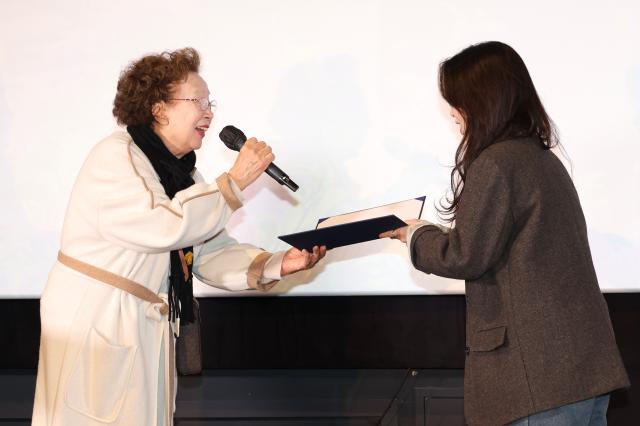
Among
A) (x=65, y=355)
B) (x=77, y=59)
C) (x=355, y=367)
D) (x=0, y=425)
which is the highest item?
(x=77, y=59)

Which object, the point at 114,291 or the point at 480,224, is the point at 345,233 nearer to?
the point at 480,224

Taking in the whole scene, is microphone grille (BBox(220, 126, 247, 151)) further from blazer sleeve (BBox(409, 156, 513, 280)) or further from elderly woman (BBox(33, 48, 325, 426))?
blazer sleeve (BBox(409, 156, 513, 280))

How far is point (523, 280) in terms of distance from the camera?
1.76 meters

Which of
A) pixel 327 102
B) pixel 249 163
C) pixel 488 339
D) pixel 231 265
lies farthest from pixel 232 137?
pixel 488 339

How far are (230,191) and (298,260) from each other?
381 mm

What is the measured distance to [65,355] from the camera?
6.79 ft

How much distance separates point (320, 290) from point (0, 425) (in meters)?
1.37

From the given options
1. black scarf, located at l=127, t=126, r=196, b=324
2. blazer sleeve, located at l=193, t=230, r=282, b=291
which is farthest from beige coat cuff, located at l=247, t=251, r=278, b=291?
black scarf, located at l=127, t=126, r=196, b=324

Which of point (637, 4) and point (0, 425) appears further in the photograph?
point (0, 425)

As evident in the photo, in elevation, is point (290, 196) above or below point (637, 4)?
below

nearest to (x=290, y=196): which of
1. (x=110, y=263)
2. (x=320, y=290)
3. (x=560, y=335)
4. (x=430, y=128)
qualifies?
(x=320, y=290)

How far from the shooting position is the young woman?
5.73 ft

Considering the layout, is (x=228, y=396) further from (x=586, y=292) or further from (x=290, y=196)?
(x=586, y=292)

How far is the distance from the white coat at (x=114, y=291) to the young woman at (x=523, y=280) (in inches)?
24.8
